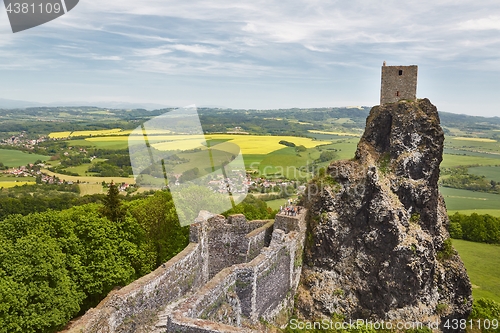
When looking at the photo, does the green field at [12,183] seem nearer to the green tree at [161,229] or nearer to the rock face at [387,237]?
the green tree at [161,229]

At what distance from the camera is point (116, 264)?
2023cm

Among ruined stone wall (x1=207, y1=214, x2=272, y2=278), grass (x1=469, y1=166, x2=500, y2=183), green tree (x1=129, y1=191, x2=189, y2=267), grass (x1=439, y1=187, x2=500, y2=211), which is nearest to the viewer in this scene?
ruined stone wall (x1=207, y1=214, x2=272, y2=278)

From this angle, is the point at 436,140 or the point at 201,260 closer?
the point at 201,260

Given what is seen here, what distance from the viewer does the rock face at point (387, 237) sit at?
2434cm

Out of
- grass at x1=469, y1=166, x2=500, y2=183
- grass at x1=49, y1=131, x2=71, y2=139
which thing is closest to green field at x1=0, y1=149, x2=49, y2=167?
grass at x1=49, y1=131, x2=71, y2=139

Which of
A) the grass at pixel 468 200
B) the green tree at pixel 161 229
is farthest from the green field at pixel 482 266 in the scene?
the green tree at pixel 161 229

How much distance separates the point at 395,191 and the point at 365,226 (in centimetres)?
313

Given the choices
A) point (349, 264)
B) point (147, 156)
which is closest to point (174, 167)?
point (147, 156)

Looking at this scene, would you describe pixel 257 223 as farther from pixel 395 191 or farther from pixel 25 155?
pixel 25 155

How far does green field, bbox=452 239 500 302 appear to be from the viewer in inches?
1756

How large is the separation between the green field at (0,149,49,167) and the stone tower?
9164 cm

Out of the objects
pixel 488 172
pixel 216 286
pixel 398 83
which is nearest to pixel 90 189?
pixel 398 83

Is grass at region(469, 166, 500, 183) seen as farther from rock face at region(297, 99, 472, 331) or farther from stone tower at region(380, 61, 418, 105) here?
stone tower at region(380, 61, 418, 105)

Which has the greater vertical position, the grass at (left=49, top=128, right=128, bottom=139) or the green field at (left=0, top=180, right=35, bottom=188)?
the grass at (left=49, top=128, right=128, bottom=139)
